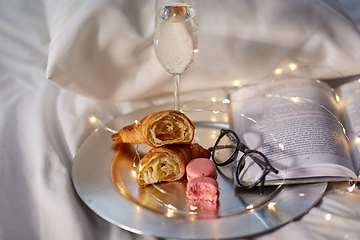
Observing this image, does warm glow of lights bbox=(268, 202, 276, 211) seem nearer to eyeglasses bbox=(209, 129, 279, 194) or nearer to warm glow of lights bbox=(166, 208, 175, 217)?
eyeglasses bbox=(209, 129, 279, 194)

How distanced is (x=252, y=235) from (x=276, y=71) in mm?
753

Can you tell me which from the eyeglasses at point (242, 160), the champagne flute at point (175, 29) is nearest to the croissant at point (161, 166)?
the eyeglasses at point (242, 160)

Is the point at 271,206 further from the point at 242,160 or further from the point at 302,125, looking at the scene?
the point at 302,125

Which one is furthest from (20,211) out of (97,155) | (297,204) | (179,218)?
(297,204)

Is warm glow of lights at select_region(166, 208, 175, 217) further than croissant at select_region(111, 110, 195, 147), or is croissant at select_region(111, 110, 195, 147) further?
croissant at select_region(111, 110, 195, 147)

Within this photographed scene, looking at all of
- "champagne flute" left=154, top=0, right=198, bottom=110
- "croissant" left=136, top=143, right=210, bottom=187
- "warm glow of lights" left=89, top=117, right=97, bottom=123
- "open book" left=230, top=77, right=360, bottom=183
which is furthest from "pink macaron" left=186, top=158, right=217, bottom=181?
"warm glow of lights" left=89, top=117, right=97, bottom=123

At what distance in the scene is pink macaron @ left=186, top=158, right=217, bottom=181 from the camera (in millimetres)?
796

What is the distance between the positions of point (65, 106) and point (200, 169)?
1.91ft

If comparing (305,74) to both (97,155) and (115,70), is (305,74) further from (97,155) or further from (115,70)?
(97,155)

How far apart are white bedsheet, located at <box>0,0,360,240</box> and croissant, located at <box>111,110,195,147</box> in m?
0.23

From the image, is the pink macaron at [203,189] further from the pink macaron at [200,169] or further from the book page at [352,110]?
the book page at [352,110]

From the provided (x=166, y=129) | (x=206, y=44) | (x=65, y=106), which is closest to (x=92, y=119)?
(x=65, y=106)

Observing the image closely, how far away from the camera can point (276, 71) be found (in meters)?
1.24

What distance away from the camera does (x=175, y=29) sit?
87cm
